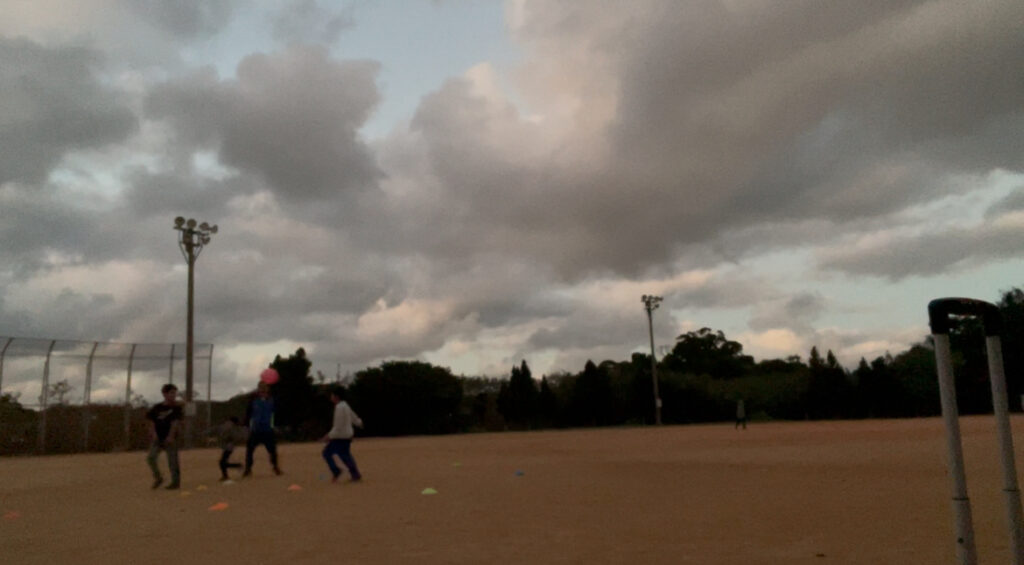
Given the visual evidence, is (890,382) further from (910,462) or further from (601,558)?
(601,558)

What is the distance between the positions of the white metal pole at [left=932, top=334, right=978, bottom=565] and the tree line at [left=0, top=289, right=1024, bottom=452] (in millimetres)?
47088

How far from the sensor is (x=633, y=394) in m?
62.2

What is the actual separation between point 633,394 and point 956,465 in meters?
59.5

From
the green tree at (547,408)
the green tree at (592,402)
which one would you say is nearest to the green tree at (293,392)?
the green tree at (547,408)

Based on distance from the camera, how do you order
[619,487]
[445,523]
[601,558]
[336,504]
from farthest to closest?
[619,487]
[336,504]
[445,523]
[601,558]

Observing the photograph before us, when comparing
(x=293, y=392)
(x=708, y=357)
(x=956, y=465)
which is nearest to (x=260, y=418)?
(x=956, y=465)

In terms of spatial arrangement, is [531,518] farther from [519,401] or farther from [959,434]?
[519,401]

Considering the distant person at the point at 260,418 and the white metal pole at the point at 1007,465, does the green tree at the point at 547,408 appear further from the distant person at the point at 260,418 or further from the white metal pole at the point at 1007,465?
the white metal pole at the point at 1007,465

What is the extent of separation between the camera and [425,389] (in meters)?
54.6

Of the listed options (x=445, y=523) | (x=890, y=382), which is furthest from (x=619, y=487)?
(x=890, y=382)

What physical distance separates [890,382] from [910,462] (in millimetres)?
51809

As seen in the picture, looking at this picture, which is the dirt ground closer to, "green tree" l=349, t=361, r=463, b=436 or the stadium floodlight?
the stadium floodlight

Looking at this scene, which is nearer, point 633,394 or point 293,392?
point 293,392

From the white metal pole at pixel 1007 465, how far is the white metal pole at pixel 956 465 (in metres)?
0.28
